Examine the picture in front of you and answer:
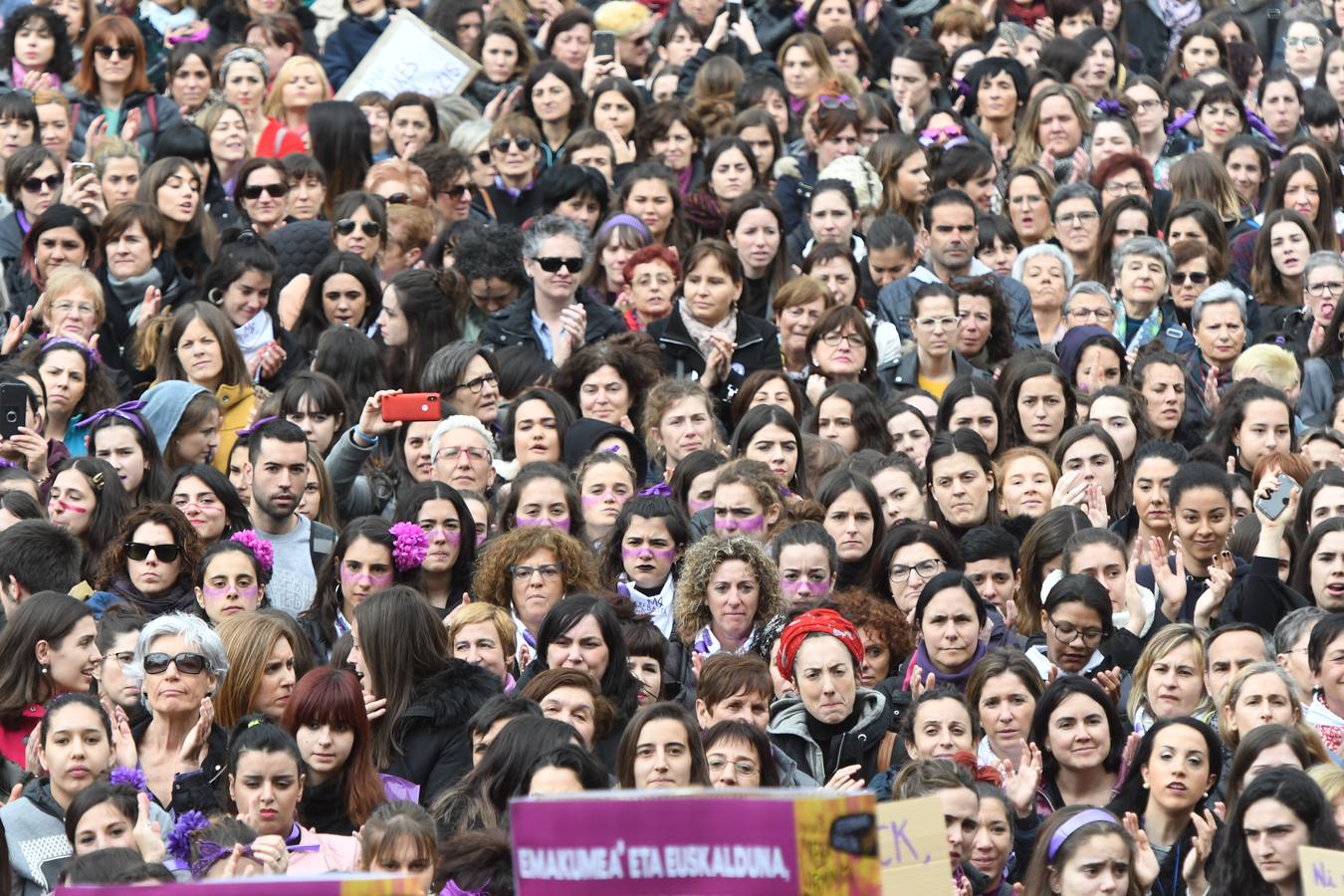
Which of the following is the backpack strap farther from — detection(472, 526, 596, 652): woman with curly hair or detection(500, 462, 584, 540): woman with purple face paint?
detection(500, 462, 584, 540): woman with purple face paint

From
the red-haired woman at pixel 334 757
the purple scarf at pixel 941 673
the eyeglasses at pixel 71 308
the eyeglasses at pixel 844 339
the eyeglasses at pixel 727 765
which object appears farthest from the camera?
the eyeglasses at pixel 844 339

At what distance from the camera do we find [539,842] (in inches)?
224

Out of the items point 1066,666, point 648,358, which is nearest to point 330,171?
point 648,358

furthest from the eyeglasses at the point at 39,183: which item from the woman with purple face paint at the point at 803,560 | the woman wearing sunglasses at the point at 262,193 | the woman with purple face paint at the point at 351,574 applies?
the woman with purple face paint at the point at 803,560

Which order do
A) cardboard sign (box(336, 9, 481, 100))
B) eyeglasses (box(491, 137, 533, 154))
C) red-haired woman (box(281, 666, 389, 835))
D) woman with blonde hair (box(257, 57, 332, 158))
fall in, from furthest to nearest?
cardboard sign (box(336, 9, 481, 100)) < woman with blonde hair (box(257, 57, 332, 158)) < eyeglasses (box(491, 137, 533, 154)) < red-haired woman (box(281, 666, 389, 835))

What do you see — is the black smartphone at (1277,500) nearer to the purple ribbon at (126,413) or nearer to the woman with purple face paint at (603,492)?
the woman with purple face paint at (603,492)

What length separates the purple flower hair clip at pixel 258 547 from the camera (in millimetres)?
10953

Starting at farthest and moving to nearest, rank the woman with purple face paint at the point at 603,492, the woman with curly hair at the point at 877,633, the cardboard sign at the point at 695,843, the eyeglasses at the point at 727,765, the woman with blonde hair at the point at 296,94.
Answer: the woman with blonde hair at the point at 296,94 < the woman with purple face paint at the point at 603,492 < the woman with curly hair at the point at 877,633 < the eyeglasses at the point at 727,765 < the cardboard sign at the point at 695,843

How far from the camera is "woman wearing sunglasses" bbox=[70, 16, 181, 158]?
16047 mm

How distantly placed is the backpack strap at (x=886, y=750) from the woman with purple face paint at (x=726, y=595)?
0.79m

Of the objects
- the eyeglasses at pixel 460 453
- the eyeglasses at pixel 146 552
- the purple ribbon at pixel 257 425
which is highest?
the purple ribbon at pixel 257 425

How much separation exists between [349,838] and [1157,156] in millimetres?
9840

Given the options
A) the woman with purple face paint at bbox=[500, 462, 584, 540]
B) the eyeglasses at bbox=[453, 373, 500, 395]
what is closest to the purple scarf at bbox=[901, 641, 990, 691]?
the woman with purple face paint at bbox=[500, 462, 584, 540]

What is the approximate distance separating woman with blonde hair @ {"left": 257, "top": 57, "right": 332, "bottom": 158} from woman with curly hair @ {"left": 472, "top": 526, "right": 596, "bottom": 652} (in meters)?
5.93
